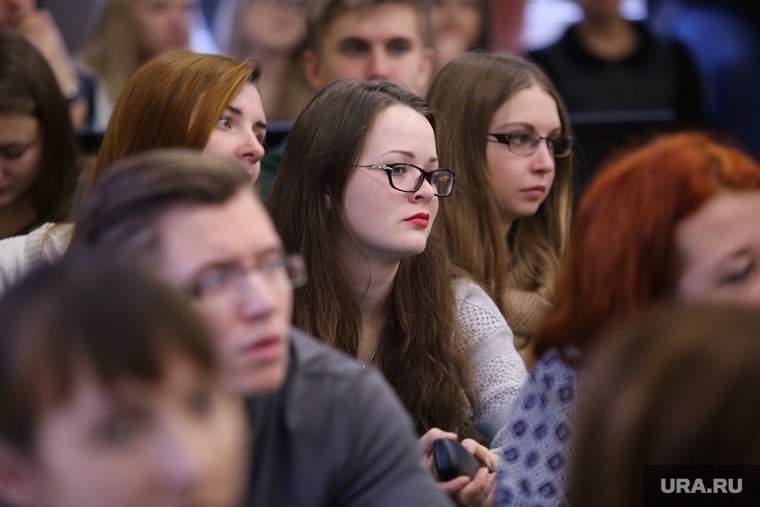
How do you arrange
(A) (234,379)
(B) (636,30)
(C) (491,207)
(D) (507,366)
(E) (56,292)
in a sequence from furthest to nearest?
(B) (636,30)
(C) (491,207)
(D) (507,366)
(A) (234,379)
(E) (56,292)

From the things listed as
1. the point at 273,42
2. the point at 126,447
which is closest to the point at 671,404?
the point at 126,447

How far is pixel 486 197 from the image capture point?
9.03ft

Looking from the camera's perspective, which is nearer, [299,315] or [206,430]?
[206,430]

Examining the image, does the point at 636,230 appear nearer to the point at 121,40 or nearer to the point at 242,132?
the point at 242,132

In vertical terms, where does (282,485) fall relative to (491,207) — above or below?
below

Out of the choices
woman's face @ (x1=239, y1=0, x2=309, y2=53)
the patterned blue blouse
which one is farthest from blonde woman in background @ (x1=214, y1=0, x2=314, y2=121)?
the patterned blue blouse

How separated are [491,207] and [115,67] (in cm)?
185

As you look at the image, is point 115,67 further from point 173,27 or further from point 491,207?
point 491,207

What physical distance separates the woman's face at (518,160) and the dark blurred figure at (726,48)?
1.62m

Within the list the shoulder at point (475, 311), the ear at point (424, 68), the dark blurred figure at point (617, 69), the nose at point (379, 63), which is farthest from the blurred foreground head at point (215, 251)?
the dark blurred figure at point (617, 69)

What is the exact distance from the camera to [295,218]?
2248 millimetres

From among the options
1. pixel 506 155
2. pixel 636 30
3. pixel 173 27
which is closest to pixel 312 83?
pixel 173 27

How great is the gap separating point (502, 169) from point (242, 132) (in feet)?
2.68

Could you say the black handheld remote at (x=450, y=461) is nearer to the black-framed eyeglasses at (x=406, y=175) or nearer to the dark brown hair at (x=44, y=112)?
the black-framed eyeglasses at (x=406, y=175)
